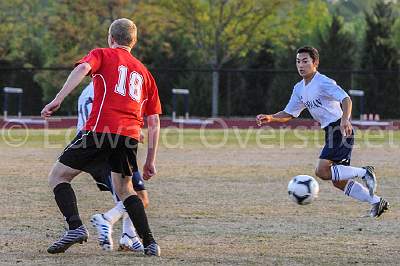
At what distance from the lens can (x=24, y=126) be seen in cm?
3409

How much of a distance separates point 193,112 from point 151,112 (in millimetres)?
31867

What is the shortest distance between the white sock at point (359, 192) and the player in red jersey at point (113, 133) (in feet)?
9.17

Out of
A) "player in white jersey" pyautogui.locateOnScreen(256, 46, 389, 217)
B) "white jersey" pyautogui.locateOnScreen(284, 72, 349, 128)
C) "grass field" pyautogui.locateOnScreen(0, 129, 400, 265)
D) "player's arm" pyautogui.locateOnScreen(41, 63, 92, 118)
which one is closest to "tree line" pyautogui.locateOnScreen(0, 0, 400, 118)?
"grass field" pyautogui.locateOnScreen(0, 129, 400, 265)

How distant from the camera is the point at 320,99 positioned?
31.4 ft

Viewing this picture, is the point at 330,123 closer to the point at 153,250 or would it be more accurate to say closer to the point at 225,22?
the point at 153,250

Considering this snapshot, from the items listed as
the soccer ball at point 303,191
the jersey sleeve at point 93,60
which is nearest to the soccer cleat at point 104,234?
the jersey sleeve at point 93,60

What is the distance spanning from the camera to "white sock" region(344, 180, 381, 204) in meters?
9.23

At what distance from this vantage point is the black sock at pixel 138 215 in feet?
23.5

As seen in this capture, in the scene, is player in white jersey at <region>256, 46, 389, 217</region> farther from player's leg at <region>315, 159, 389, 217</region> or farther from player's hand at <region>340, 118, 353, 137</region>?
player's hand at <region>340, 118, 353, 137</region>

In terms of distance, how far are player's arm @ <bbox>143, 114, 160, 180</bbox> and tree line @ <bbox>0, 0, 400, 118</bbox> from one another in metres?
29.2

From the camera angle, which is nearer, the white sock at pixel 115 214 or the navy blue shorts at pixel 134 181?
the white sock at pixel 115 214

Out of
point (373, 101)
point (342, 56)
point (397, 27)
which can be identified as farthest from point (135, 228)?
point (397, 27)

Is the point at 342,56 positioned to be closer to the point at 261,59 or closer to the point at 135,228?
the point at 261,59

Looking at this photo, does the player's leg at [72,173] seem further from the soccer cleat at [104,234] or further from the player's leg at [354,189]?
the player's leg at [354,189]
